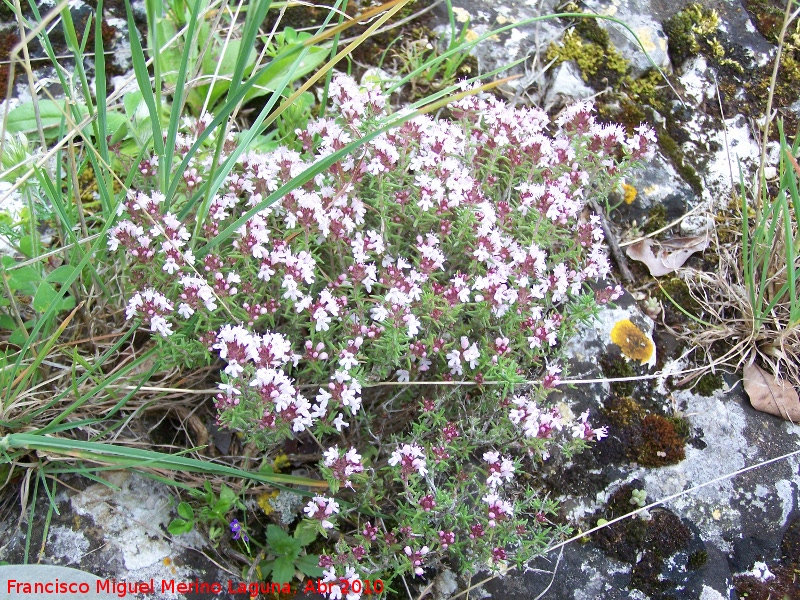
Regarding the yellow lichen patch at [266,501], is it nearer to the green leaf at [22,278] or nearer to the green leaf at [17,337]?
the green leaf at [17,337]

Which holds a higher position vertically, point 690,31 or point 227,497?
point 690,31

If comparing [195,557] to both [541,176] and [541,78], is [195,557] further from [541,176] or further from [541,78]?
[541,78]

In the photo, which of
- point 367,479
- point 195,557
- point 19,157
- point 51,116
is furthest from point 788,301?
point 51,116

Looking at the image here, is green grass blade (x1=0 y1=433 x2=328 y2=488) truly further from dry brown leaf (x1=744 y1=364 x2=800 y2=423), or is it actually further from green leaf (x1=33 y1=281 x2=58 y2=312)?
dry brown leaf (x1=744 y1=364 x2=800 y2=423)

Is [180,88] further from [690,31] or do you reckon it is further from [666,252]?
[690,31]

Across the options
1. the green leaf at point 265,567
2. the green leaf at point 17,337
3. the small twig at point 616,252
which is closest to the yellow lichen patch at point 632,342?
the small twig at point 616,252

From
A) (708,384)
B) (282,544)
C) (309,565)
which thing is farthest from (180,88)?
(708,384)


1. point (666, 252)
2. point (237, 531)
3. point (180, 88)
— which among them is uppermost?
point (180, 88)
